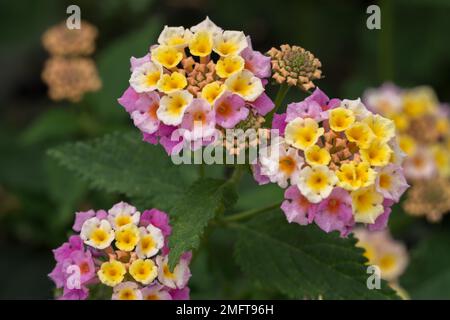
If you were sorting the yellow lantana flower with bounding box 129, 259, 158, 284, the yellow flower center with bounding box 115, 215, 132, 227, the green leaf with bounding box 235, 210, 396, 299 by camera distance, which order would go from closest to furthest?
the yellow lantana flower with bounding box 129, 259, 158, 284, the yellow flower center with bounding box 115, 215, 132, 227, the green leaf with bounding box 235, 210, 396, 299

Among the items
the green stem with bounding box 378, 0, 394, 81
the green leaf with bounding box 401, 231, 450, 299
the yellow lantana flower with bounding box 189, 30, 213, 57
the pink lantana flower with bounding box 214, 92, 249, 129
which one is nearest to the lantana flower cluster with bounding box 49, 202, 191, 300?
the pink lantana flower with bounding box 214, 92, 249, 129

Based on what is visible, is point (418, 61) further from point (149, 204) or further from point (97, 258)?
point (97, 258)

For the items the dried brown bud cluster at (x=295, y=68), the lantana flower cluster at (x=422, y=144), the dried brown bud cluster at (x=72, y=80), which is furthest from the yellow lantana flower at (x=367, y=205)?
the dried brown bud cluster at (x=72, y=80)

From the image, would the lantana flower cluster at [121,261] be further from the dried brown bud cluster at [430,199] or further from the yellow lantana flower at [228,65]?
the dried brown bud cluster at [430,199]

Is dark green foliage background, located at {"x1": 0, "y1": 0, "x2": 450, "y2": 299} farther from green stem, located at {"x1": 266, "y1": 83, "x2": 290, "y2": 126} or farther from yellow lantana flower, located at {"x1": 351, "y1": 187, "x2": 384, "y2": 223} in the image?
yellow lantana flower, located at {"x1": 351, "y1": 187, "x2": 384, "y2": 223}
